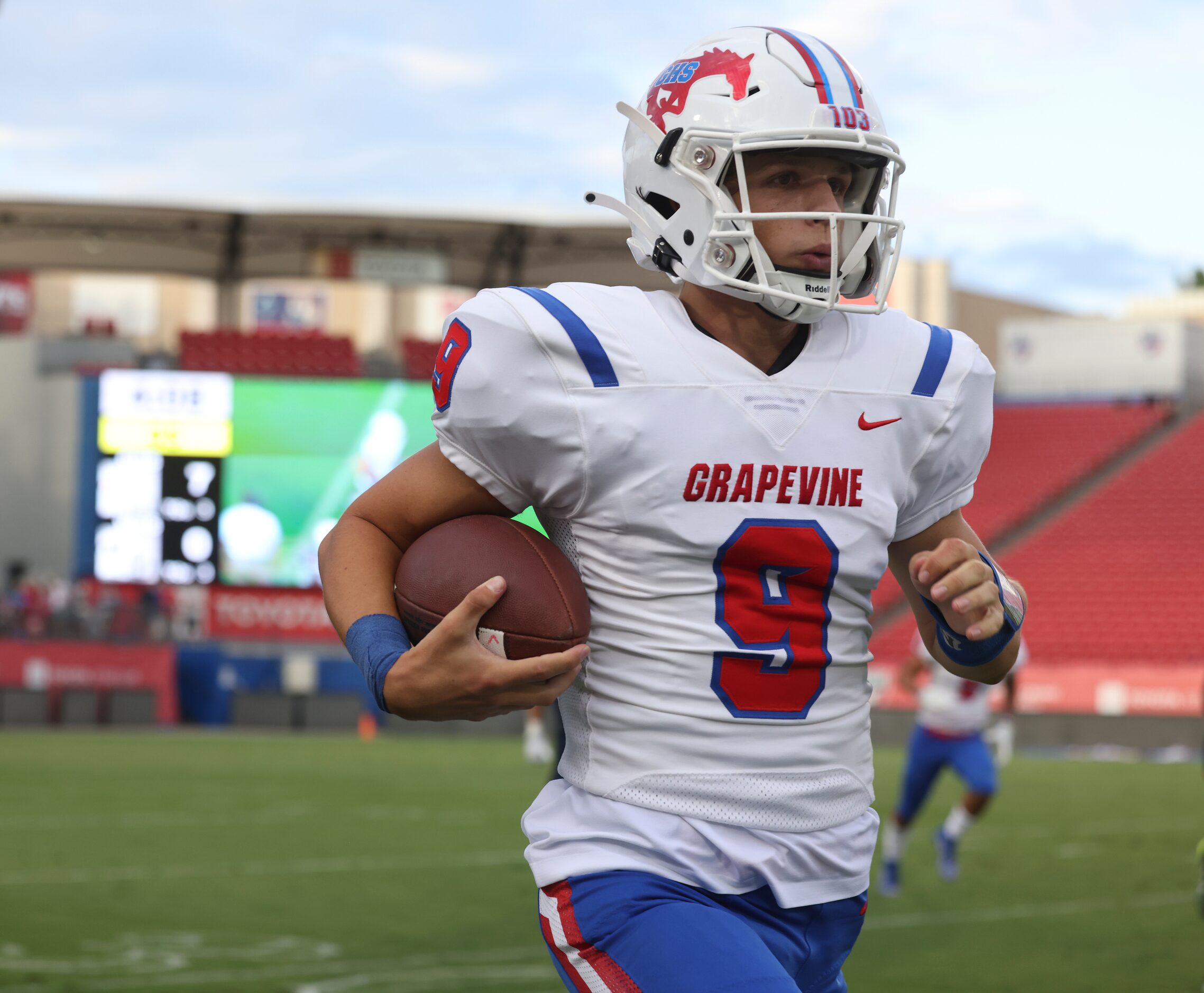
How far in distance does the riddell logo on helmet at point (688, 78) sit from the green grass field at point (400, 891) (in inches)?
148

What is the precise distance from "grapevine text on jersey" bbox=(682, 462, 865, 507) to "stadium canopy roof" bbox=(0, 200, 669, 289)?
24.5 meters

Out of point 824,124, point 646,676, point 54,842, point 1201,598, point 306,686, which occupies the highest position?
point 824,124

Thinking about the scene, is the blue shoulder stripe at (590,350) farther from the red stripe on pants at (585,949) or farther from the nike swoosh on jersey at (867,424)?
the red stripe on pants at (585,949)

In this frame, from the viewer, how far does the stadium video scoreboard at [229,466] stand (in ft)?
69.2

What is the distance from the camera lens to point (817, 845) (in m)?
2.23

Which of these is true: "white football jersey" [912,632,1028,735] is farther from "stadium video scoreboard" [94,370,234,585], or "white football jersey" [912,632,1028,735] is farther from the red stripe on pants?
"stadium video scoreboard" [94,370,234,585]

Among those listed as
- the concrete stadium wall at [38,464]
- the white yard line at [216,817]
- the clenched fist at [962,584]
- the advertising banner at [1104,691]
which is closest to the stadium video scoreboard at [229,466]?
the concrete stadium wall at [38,464]

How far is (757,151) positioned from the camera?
2303 millimetres

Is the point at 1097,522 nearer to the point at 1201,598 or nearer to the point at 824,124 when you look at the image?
the point at 1201,598

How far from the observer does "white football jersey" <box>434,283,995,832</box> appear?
7.23 ft

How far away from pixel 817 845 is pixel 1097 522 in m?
22.8

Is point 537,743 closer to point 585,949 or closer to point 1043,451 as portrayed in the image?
point 585,949

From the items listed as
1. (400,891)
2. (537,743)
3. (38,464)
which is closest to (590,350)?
(400,891)

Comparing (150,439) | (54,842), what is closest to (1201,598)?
(150,439)
